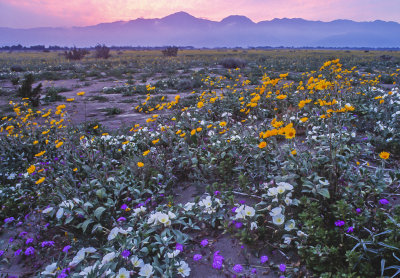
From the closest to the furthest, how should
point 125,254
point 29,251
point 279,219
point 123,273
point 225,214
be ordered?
1. point 123,273
2. point 125,254
3. point 279,219
4. point 29,251
5. point 225,214

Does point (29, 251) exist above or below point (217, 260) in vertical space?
below

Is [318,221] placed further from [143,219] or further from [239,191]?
[143,219]

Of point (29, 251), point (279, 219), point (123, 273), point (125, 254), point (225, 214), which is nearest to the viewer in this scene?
point (123, 273)

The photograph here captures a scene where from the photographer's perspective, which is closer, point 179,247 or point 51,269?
point 51,269

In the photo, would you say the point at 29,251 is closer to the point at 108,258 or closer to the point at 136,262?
the point at 108,258

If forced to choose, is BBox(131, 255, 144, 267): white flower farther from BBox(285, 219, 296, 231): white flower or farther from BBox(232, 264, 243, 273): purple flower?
BBox(285, 219, 296, 231): white flower

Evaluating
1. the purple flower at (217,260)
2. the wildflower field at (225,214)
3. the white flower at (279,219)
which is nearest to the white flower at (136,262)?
the wildflower field at (225,214)

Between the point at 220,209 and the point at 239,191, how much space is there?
1.39 ft

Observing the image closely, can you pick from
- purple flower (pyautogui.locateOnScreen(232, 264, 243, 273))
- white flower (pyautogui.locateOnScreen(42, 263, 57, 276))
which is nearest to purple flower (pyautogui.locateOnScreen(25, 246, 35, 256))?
white flower (pyautogui.locateOnScreen(42, 263, 57, 276))

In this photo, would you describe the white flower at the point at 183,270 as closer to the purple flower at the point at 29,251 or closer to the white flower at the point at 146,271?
the white flower at the point at 146,271

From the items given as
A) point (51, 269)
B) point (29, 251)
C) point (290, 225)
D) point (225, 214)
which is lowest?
point (29, 251)

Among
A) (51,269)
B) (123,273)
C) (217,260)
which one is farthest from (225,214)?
(51,269)

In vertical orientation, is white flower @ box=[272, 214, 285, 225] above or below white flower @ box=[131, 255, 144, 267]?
above

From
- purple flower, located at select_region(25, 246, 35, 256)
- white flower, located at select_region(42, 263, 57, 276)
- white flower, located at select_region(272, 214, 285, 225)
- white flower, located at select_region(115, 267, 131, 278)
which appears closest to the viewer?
white flower, located at select_region(115, 267, 131, 278)
